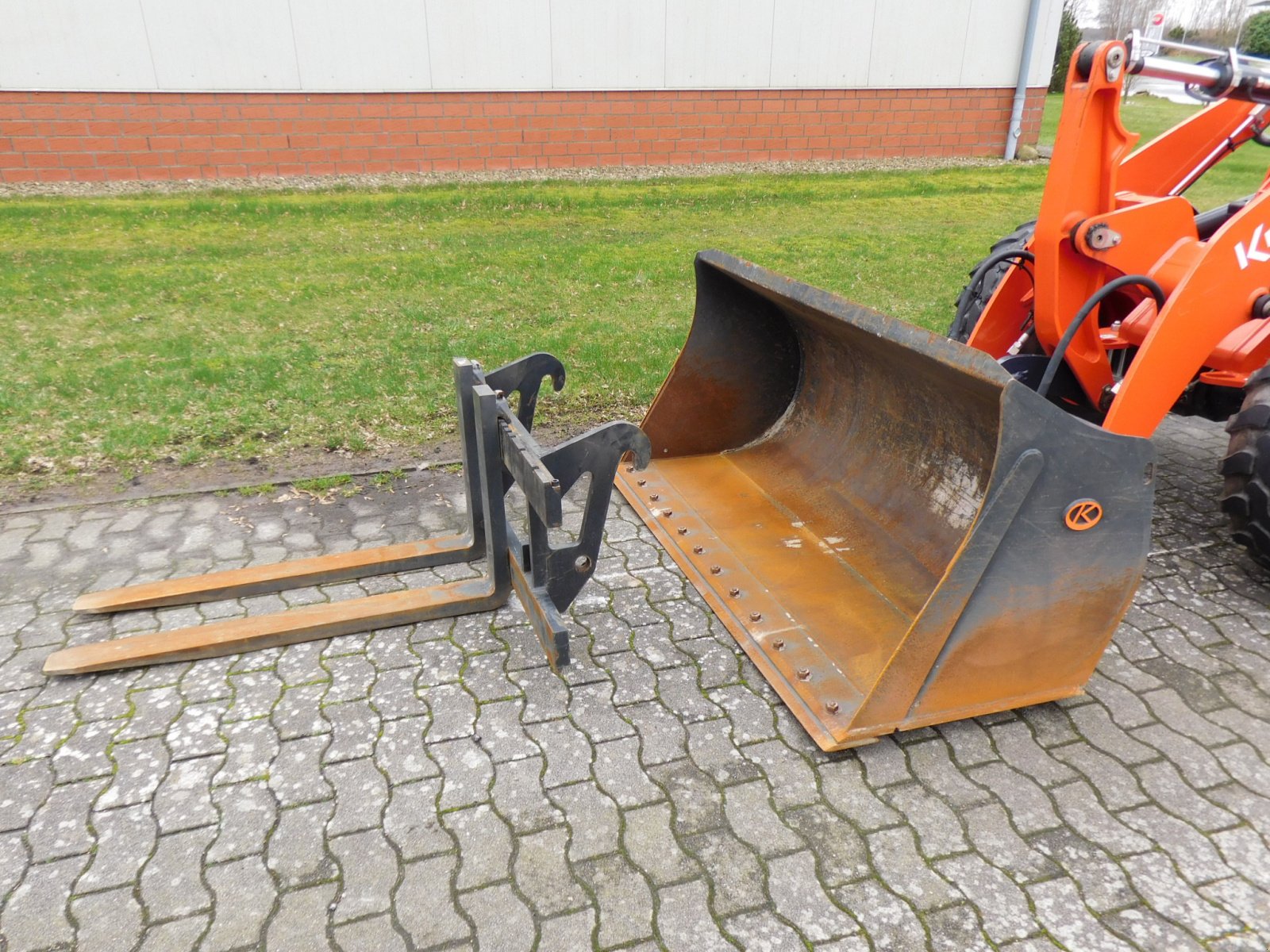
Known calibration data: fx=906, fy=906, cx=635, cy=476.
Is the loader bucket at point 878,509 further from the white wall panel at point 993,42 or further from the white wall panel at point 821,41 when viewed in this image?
the white wall panel at point 993,42

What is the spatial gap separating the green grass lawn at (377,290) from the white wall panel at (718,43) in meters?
1.46

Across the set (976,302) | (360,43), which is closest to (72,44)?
(360,43)

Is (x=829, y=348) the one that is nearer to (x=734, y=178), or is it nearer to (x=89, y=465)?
(x=89, y=465)

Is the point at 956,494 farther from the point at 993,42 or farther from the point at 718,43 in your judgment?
the point at 993,42

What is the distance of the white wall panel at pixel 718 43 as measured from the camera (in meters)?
12.1

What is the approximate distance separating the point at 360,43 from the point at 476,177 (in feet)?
6.65

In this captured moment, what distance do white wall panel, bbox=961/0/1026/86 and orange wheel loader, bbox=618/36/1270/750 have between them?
34.3 ft

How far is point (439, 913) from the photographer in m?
2.29

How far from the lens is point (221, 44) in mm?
10586

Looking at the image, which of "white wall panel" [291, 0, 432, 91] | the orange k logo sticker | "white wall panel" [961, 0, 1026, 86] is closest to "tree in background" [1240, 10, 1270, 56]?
"white wall panel" [961, 0, 1026, 86]

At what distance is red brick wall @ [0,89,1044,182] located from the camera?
1051 centimetres

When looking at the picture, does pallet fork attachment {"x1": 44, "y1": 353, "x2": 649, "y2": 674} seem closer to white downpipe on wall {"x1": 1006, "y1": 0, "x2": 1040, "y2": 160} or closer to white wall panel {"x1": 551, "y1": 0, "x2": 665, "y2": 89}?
white wall panel {"x1": 551, "y1": 0, "x2": 665, "y2": 89}

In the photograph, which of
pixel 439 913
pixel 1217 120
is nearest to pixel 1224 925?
pixel 439 913

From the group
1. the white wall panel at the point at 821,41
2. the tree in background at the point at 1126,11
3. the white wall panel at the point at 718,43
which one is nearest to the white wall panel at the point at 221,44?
the white wall panel at the point at 718,43
